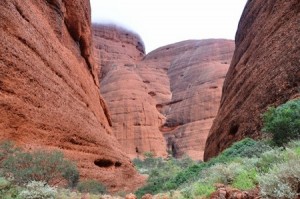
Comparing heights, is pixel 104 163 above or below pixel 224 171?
above

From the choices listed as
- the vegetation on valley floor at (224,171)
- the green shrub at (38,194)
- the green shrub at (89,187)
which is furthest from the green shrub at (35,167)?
the green shrub at (38,194)

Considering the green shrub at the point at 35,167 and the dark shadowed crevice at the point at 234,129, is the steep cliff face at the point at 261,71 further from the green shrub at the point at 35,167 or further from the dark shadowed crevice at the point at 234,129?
the green shrub at the point at 35,167

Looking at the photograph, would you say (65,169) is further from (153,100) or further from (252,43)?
(153,100)

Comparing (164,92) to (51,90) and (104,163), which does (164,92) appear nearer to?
(104,163)

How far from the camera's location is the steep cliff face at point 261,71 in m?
14.6

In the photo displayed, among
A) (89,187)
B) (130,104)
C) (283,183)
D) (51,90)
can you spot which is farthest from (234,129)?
(130,104)

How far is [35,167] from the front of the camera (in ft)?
35.2

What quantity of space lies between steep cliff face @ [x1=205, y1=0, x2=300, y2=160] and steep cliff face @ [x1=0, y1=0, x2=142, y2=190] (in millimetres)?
7599

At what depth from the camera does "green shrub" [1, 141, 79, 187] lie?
32.9ft

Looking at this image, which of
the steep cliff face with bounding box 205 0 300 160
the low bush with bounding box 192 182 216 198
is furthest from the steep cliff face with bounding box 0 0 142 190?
the low bush with bounding box 192 182 216 198

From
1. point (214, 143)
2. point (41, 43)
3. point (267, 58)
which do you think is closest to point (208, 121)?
point (214, 143)

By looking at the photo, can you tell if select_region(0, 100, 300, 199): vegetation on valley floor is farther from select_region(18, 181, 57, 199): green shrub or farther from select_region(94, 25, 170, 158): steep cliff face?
select_region(94, 25, 170, 158): steep cliff face

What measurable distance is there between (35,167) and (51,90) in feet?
20.4

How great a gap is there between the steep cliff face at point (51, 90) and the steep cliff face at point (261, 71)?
7.60m
